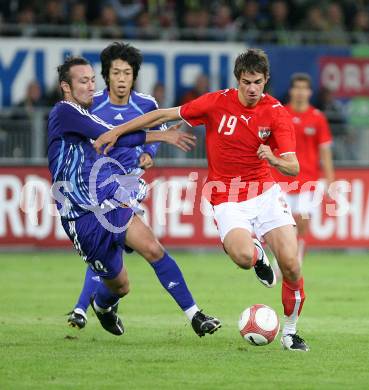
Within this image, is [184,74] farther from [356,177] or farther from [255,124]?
[255,124]

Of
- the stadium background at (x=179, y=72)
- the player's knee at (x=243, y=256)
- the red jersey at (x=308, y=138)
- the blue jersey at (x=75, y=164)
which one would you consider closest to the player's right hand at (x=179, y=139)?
the blue jersey at (x=75, y=164)

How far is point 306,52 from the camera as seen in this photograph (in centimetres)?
2036

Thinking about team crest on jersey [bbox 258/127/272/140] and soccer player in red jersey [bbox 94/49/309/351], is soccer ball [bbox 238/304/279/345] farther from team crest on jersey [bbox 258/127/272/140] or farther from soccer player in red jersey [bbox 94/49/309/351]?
team crest on jersey [bbox 258/127/272/140]

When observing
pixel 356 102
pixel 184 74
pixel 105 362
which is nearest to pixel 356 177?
pixel 356 102

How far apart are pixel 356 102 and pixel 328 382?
13.6 m

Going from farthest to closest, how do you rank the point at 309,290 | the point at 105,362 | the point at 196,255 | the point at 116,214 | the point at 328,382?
the point at 196,255, the point at 309,290, the point at 116,214, the point at 105,362, the point at 328,382

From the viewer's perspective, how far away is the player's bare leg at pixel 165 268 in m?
8.99

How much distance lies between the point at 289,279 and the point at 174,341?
123 cm

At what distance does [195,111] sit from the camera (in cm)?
932

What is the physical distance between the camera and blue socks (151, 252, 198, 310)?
9.14 metres

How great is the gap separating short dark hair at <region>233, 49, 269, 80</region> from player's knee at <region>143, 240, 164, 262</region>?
1.54 meters

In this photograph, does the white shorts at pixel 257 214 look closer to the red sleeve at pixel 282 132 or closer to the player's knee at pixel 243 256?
the player's knee at pixel 243 256

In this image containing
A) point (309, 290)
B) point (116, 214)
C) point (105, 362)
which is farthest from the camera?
point (309, 290)

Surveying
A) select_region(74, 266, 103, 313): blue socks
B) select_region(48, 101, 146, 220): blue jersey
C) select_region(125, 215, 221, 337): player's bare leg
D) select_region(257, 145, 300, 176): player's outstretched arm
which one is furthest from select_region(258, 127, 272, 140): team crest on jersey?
select_region(74, 266, 103, 313): blue socks
